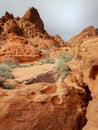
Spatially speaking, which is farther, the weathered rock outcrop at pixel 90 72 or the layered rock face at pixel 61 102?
the weathered rock outcrop at pixel 90 72

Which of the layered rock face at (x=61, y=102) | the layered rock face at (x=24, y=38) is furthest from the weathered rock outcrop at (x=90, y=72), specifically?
the layered rock face at (x=24, y=38)

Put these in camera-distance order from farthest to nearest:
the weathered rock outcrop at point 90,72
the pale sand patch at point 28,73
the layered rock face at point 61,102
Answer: the pale sand patch at point 28,73 → the weathered rock outcrop at point 90,72 → the layered rock face at point 61,102

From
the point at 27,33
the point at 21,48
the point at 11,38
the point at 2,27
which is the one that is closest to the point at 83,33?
the point at 27,33

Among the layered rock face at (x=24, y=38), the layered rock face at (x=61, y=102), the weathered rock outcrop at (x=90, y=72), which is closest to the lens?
the layered rock face at (x=61, y=102)

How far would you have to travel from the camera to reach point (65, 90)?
6.71 metres

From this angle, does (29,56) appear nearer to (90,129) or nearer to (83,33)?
(90,129)

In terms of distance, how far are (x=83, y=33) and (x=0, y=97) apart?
53775mm

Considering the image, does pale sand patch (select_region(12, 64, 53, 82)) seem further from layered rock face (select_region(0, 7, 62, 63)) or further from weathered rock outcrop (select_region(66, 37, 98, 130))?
layered rock face (select_region(0, 7, 62, 63))

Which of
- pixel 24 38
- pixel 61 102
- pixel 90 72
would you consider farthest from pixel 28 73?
pixel 24 38

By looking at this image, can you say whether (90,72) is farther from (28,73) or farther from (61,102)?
(28,73)

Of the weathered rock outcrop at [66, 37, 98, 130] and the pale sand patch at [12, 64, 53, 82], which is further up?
A: the weathered rock outcrop at [66, 37, 98, 130]

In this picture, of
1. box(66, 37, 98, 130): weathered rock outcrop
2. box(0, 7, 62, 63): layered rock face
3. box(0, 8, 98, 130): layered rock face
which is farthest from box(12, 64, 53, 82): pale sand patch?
box(0, 7, 62, 63): layered rock face

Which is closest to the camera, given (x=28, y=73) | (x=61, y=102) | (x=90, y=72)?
(x=61, y=102)

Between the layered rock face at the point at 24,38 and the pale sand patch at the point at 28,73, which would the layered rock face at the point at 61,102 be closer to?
the pale sand patch at the point at 28,73
